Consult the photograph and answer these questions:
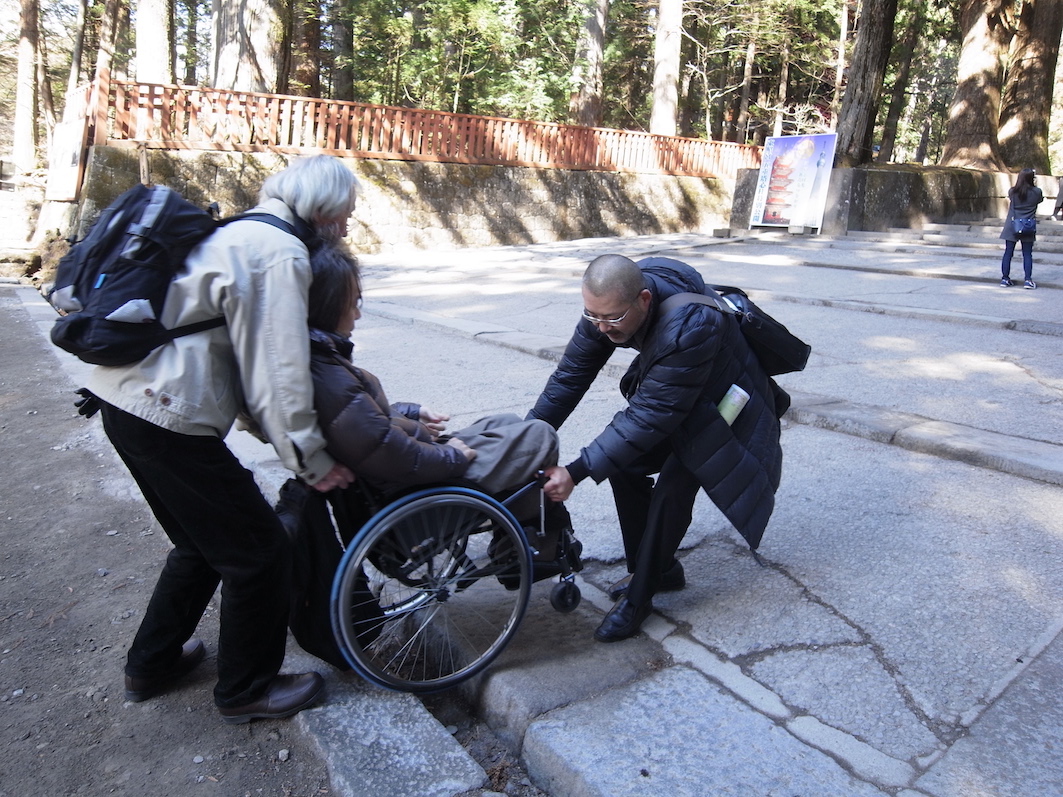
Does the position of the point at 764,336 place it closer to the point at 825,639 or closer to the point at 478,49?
the point at 825,639

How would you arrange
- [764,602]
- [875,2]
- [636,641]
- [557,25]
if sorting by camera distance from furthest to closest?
[557,25] < [875,2] < [764,602] < [636,641]

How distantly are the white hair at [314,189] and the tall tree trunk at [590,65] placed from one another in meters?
20.4

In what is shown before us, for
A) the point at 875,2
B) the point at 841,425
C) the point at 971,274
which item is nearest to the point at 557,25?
the point at 875,2

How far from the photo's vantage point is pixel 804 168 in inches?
566

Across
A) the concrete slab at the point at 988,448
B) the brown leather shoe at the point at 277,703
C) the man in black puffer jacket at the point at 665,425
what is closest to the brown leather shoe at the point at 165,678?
the brown leather shoe at the point at 277,703

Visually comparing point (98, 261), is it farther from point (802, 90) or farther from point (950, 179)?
point (802, 90)

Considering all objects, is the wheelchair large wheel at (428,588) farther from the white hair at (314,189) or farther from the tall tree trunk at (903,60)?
the tall tree trunk at (903,60)

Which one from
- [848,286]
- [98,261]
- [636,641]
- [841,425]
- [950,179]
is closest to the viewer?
[98,261]

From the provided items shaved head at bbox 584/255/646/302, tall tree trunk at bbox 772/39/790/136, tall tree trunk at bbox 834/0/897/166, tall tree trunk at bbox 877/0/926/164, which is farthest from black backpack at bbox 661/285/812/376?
tall tree trunk at bbox 772/39/790/136

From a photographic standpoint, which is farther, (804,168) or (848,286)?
(804,168)

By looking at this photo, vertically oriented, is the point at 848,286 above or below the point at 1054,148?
below

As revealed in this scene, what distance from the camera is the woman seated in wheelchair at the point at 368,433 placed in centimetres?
209

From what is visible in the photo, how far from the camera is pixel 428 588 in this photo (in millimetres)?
2473

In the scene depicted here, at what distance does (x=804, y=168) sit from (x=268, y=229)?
1388 cm
